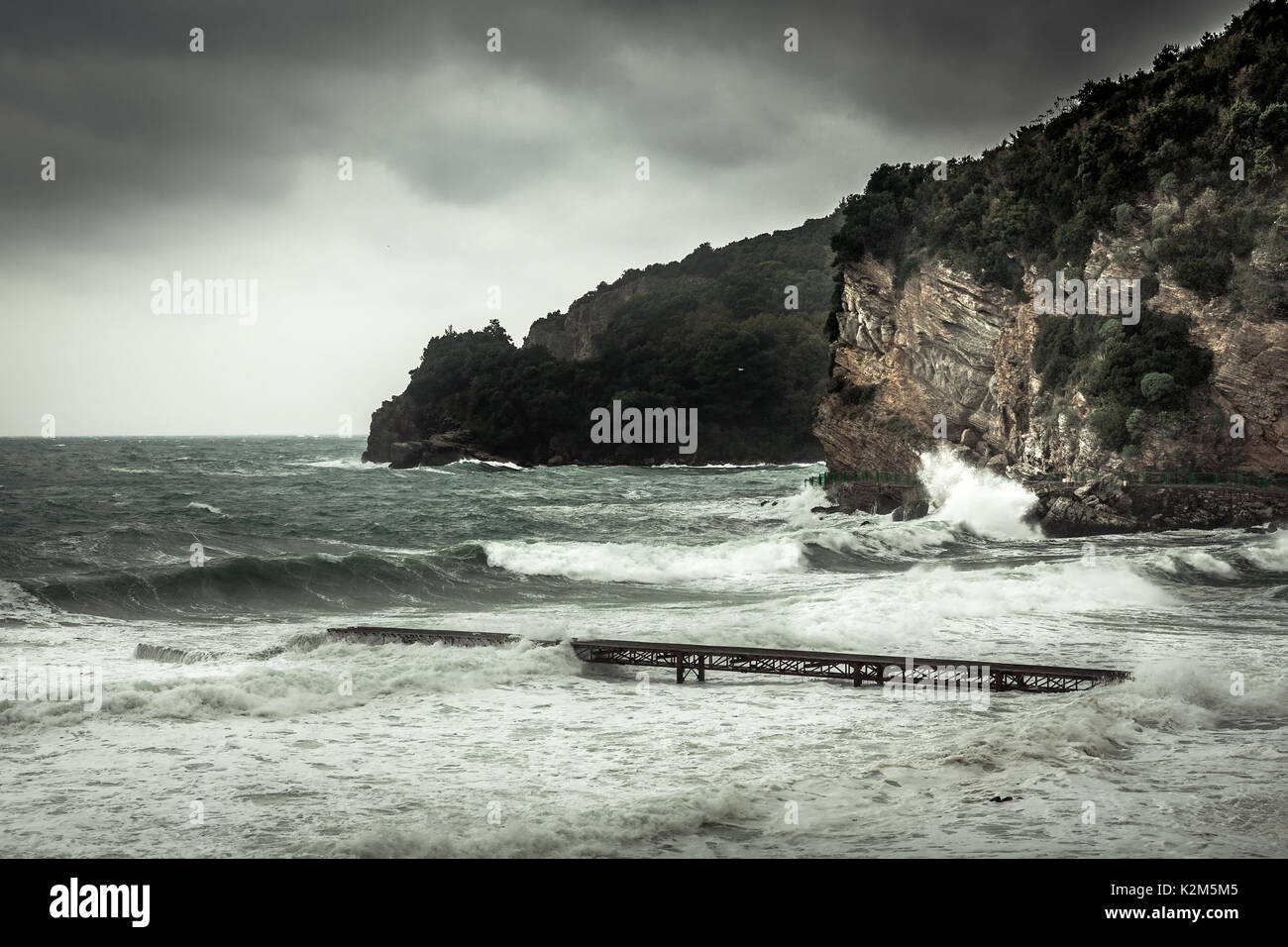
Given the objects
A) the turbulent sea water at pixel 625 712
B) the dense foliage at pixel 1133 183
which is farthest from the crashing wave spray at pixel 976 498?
the dense foliage at pixel 1133 183

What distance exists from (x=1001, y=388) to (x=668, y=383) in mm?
69435

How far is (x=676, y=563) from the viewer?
96.9 feet

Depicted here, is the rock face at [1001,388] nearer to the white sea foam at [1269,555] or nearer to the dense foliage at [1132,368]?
the dense foliage at [1132,368]

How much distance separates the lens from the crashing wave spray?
128ft

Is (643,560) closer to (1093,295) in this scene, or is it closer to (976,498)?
(976,498)

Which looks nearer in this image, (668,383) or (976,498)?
(976,498)

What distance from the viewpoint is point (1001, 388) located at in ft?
142

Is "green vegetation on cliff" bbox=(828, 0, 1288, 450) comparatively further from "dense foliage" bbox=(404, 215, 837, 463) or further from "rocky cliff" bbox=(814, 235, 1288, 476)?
"dense foliage" bbox=(404, 215, 837, 463)

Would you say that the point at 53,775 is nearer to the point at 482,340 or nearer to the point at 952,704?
the point at 952,704

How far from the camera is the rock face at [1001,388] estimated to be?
3428 centimetres

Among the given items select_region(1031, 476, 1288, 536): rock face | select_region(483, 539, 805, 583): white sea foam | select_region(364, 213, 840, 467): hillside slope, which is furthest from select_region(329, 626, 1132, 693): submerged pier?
select_region(364, 213, 840, 467): hillside slope

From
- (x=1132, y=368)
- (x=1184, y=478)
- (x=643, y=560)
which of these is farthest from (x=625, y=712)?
(x=1132, y=368)

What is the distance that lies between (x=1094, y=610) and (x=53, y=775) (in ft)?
64.3

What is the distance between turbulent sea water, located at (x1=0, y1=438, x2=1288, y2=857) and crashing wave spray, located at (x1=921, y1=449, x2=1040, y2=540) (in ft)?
25.0
